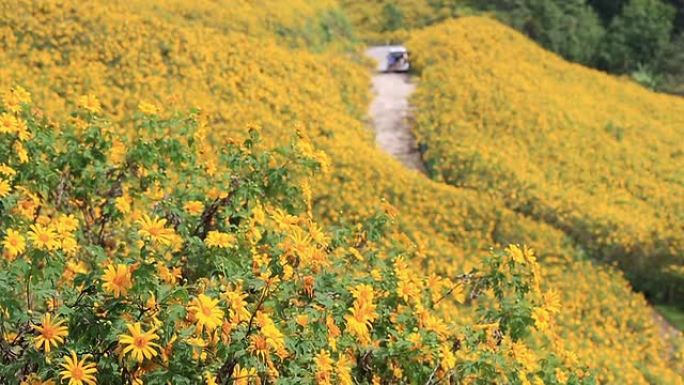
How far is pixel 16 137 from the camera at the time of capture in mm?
3629

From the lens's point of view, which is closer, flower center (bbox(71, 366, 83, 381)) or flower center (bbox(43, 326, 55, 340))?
flower center (bbox(71, 366, 83, 381))

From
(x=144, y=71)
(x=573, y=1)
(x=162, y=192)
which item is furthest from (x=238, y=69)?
(x=573, y=1)

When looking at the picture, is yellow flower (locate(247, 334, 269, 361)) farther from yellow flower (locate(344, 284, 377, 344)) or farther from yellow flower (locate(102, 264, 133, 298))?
yellow flower (locate(344, 284, 377, 344))

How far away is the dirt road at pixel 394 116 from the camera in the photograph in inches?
464

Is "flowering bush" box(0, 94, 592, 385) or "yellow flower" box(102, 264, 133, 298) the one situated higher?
"yellow flower" box(102, 264, 133, 298)

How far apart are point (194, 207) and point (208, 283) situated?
823mm

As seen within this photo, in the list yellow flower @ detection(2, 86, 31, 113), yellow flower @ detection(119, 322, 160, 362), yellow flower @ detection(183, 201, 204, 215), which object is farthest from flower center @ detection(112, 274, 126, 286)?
yellow flower @ detection(2, 86, 31, 113)

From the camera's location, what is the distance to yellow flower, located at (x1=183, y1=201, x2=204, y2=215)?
11.7ft

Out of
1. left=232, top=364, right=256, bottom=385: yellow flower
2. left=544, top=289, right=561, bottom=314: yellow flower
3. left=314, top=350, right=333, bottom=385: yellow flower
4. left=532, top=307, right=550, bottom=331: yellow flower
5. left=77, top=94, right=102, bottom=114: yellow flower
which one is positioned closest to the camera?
left=232, top=364, right=256, bottom=385: yellow flower

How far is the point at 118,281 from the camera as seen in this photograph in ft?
7.42

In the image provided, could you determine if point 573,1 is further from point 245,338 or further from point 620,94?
point 245,338

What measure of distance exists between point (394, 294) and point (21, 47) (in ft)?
24.4

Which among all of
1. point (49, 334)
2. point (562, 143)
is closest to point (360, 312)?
point (49, 334)

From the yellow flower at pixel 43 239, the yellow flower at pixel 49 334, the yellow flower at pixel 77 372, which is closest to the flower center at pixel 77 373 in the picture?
the yellow flower at pixel 77 372
